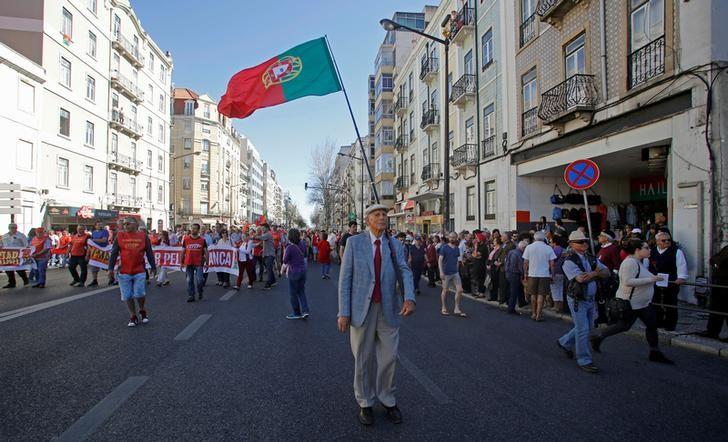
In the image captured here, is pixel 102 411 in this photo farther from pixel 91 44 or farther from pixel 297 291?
pixel 91 44

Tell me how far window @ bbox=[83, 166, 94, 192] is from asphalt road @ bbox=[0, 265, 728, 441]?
2795 cm

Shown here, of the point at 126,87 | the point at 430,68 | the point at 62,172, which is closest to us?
the point at 430,68

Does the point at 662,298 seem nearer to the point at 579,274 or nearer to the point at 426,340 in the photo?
the point at 579,274

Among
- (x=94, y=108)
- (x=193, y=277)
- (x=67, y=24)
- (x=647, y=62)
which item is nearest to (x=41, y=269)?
(x=193, y=277)

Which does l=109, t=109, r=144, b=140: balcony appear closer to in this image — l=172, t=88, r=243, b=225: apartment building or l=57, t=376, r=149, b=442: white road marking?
l=172, t=88, r=243, b=225: apartment building

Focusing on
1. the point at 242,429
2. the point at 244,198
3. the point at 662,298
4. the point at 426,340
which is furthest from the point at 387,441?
the point at 244,198

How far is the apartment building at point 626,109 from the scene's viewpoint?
30.0 ft

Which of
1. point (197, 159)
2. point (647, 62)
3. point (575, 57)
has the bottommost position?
point (647, 62)

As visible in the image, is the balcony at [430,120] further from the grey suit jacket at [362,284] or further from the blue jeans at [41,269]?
the grey suit jacket at [362,284]

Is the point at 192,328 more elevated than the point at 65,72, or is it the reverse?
the point at 65,72

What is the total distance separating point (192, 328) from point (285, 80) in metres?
7.08

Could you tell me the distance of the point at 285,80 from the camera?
455 inches

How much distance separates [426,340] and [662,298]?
4.48 meters

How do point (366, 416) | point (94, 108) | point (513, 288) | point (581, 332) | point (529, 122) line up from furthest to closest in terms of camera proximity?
point (94, 108)
point (529, 122)
point (513, 288)
point (581, 332)
point (366, 416)
